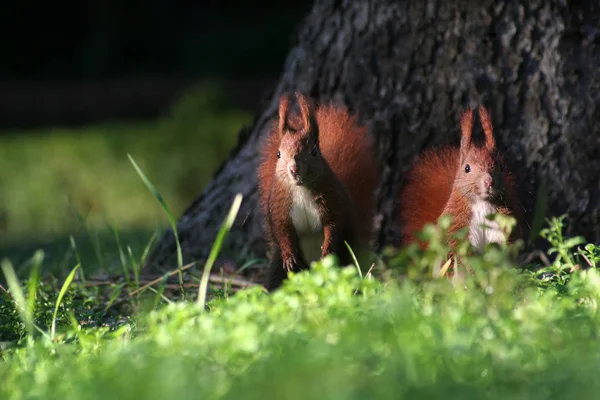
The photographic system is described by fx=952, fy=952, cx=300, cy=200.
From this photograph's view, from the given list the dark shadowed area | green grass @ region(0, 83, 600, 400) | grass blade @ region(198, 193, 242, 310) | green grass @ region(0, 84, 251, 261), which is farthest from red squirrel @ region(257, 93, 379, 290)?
green grass @ region(0, 84, 251, 261)

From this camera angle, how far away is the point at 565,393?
1621mm

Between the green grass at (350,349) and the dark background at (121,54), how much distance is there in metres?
10.7

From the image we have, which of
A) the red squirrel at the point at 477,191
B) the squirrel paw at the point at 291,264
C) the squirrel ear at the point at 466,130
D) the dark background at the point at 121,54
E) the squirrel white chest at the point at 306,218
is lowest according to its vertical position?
the dark background at the point at 121,54

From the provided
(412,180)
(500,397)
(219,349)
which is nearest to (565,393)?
(500,397)

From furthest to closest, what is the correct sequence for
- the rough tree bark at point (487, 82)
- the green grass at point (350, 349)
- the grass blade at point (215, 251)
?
the rough tree bark at point (487, 82) → the grass blade at point (215, 251) → the green grass at point (350, 349)

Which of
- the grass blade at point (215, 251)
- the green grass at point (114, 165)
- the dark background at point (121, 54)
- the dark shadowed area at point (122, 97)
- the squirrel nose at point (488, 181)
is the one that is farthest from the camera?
the dark background at point (121, 54)

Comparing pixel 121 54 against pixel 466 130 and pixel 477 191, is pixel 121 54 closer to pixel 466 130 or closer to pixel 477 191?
pixel 466 130

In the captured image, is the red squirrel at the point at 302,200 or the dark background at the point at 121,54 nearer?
the red squirrel at the point at 302,200

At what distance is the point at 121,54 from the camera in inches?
569

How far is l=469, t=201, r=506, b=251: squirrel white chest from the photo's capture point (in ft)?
9.43

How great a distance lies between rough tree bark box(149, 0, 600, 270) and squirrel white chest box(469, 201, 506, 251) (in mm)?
645

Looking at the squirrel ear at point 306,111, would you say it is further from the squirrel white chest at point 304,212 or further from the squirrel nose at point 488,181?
the squirrel nose at point 488,181

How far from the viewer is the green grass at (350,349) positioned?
5.41ft

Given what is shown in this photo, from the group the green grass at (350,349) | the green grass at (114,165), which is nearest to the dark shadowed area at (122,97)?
the green grass at (114,165)
